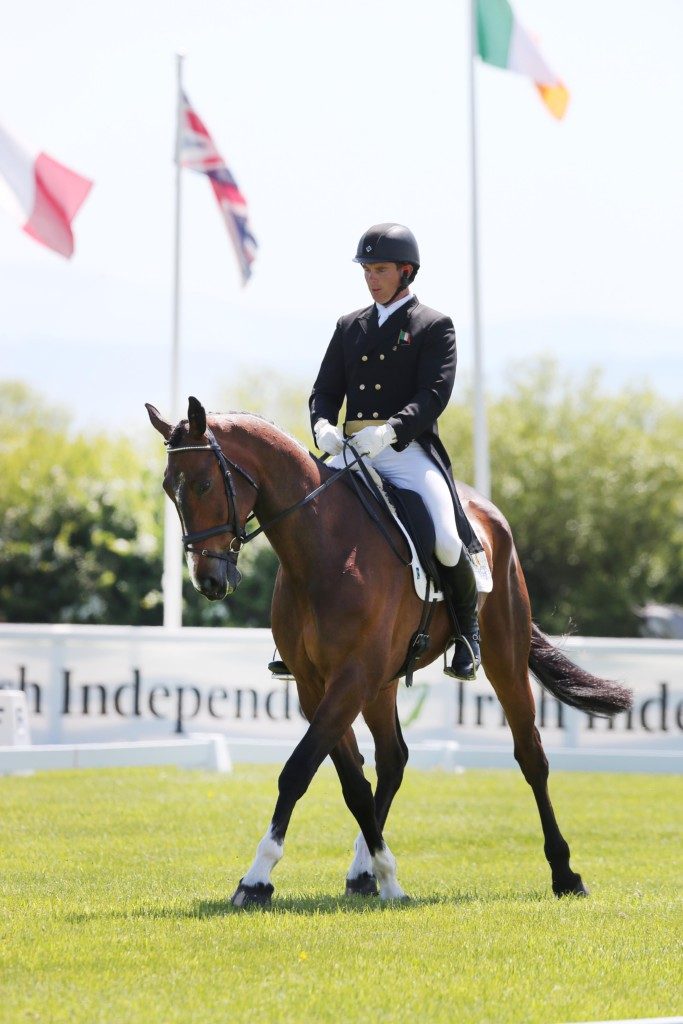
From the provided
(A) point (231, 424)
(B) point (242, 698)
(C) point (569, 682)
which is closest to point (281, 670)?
(A) point (231, 424)

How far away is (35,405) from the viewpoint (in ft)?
325

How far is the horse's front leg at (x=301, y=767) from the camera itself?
7.14 metres

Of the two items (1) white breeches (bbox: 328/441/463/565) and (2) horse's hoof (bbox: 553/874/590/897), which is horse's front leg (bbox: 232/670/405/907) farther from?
(2) horse's hoof (bbox: 553/874/590/897)

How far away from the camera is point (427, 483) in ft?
26.7

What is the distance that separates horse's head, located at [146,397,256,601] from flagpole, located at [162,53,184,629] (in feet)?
39.5

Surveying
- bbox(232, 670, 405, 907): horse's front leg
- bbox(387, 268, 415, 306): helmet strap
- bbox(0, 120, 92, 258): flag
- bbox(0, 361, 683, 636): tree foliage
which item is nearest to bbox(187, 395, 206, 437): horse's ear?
bbox(232, 670, 405, 907): horse's front leg

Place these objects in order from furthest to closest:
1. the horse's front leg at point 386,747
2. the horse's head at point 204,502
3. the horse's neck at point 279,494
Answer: the horse's front leg at point 386,747, the horse's neck at point 279,494, the horse's head at point 204,502

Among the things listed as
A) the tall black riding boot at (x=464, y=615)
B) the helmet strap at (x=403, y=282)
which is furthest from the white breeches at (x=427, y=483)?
the helmet strap at (x=403, y=282)

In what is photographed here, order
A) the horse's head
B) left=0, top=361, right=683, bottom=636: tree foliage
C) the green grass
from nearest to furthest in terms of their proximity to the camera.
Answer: the green grass, the horse's head, left=0, top=361, right=683, bottom=636: tree foliage

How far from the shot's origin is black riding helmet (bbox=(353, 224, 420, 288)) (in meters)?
8.03

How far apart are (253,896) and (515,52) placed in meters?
16.8

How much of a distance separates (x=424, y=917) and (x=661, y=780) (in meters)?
8.86

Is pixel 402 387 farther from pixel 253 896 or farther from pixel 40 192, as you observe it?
pixel 40 192

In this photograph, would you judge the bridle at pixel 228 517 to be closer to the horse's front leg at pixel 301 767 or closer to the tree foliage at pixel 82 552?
the horse's front leg at pixel 301 767
